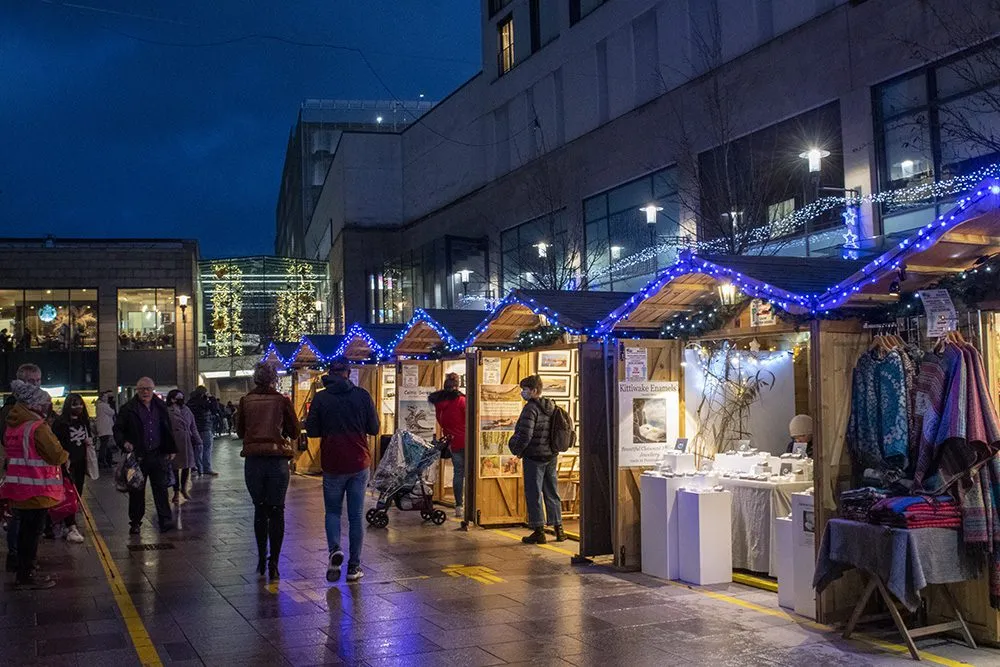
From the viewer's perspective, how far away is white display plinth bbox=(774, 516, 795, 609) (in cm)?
805

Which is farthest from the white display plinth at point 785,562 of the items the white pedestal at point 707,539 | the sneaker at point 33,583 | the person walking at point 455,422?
the sneaker at point 33,583

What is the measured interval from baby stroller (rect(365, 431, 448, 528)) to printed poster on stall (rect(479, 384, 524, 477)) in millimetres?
769

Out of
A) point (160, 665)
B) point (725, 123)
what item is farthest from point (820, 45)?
point (160, 665)

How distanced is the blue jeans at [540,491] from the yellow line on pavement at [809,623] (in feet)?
8.27

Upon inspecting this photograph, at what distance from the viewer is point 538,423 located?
11.5 m

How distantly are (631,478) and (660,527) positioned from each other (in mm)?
828

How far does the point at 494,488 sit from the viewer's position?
522 inches

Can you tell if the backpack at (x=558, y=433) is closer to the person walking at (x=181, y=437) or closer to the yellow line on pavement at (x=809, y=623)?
the yellow line on pavement at (x=809, y=623)

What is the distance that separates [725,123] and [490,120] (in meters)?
15.9

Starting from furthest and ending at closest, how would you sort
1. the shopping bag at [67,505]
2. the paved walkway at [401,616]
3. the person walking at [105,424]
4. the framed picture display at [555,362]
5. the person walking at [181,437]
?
the person walking at [105,424] < the person walking at [181,437] < the framed picture display at [555,362] < the shopping bag at [67,505] < the paved walkway at [401,616]

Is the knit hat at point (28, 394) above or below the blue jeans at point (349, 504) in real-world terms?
above

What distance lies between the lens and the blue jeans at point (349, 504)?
31.2ft

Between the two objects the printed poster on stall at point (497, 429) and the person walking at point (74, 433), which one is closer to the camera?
the person walking at point (74, 433)

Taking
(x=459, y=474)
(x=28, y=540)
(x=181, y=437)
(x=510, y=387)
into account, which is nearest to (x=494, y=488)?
(x=459, y=474)
